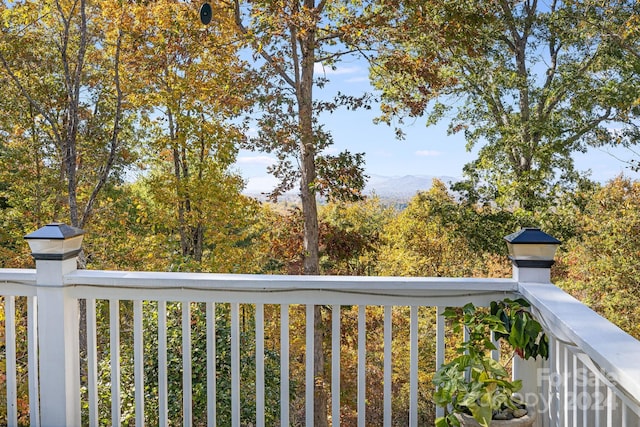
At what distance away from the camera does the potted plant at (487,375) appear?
62.9 inches

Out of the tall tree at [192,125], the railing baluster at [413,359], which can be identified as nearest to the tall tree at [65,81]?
the tall tree at [192,125]

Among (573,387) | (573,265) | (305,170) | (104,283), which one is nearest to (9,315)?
(104,283)

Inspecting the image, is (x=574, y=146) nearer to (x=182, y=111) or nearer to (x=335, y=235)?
(x=335, y=235)

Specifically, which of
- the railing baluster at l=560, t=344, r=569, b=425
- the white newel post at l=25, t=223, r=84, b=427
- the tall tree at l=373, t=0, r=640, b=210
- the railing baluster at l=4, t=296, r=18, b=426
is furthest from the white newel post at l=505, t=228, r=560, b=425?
the tall tree at l=373, t=0, r=640, b=210

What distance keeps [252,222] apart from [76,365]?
29.8 feet

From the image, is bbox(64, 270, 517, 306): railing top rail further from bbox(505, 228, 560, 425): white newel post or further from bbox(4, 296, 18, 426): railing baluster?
bbox(4, 296, 18, 426): railing baluster

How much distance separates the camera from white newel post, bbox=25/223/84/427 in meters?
1.94

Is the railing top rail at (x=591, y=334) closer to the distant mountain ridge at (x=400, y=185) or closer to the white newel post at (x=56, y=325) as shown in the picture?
the white newel post at (x=56, y=325)

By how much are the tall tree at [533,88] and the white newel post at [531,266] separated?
655 centimetres

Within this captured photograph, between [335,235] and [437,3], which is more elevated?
[437,3]

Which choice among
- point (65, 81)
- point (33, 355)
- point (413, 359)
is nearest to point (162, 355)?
point (33, 355)

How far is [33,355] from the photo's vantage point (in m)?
2.03

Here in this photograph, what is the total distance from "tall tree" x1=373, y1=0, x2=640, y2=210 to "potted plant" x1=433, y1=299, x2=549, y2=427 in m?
6.74

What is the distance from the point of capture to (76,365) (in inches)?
81.8
